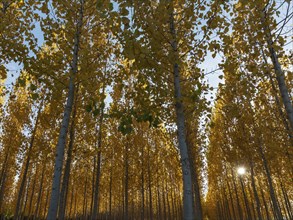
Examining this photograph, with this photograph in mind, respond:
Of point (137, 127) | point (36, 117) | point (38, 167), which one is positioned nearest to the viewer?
point (36, 117)

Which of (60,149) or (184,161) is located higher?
(60,149)

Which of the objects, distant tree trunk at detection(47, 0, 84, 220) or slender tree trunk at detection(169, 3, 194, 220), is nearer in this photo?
slender tree trunk at detection(169, 3, 194, 220)

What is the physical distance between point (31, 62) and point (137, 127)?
1050 centimetres

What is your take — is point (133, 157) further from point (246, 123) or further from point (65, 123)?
point (65, 123)

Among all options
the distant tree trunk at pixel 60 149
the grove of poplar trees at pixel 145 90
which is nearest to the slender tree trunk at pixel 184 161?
the grove of poplar trees at pixel 145 90

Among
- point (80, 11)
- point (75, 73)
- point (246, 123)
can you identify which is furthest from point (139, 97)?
point (246, 123)

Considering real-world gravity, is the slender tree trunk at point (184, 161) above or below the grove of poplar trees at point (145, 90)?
below

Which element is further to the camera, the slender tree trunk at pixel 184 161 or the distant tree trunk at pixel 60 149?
the distant tree trunk at pixel 60 149

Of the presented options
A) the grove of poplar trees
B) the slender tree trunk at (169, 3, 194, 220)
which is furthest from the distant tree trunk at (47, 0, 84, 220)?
the slender tree trunk at (169, 3, 194, 220)

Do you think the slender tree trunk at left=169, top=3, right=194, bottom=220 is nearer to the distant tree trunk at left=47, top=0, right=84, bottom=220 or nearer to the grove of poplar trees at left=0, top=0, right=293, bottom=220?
the grove of poplar trees at left=0, top=0, right=293, bottom=220

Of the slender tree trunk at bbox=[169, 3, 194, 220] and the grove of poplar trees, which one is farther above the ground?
the grove of poplar trees

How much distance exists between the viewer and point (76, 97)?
8531 mm

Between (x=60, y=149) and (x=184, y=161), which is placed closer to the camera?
→ (x=184, y=161)

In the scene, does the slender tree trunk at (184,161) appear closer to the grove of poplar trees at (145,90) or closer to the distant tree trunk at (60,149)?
the grove of poplar trees at (145,90)
